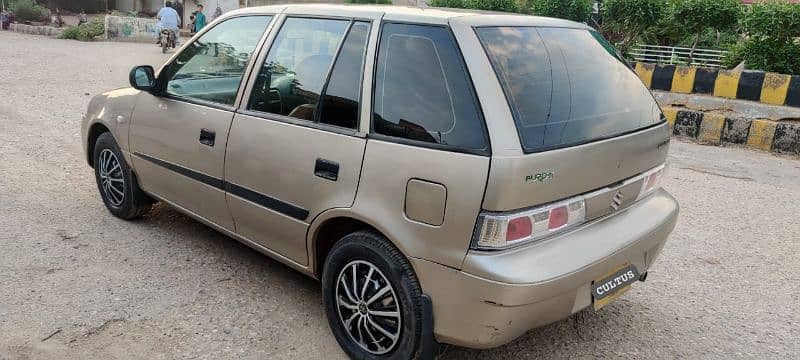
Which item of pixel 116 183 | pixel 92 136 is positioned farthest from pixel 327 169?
pixel 92 136

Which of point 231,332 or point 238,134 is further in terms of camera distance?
point 238,134

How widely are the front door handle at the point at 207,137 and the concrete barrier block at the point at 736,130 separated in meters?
7.35

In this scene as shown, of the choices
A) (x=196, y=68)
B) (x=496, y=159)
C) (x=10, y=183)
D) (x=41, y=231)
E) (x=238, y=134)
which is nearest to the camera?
(x=496, y=159)

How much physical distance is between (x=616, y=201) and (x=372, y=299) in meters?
1.23

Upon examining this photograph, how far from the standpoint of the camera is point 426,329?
2584 millimetres

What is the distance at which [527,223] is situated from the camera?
244 centimetres

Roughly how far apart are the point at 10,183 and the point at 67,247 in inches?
68.0

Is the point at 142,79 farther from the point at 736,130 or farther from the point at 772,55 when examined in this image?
the point at 772,55

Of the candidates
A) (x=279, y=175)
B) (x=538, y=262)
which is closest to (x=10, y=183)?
(x=279, y=175)

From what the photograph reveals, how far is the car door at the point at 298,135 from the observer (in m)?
2.88

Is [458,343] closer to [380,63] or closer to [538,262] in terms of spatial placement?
[538,262]

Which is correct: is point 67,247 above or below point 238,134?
below

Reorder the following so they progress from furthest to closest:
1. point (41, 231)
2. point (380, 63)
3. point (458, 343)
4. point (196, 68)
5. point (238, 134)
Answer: point (41, 231), point (196, 68), point (238, 134), point (380, 63), point (458, 343)

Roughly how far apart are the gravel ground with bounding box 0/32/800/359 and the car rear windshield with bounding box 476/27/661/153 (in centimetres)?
116
